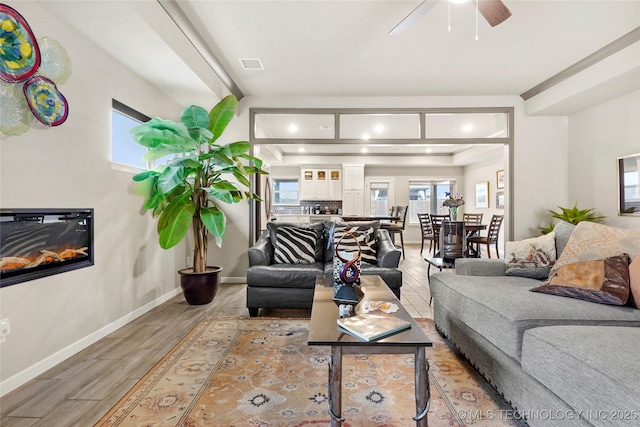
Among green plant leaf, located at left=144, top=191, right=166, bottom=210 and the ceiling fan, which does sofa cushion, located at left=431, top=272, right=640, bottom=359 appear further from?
green plant leaf, located at left=144, top=191, right=166, bottom=210

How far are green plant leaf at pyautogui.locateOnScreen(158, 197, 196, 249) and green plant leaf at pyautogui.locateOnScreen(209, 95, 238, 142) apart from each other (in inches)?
31.4

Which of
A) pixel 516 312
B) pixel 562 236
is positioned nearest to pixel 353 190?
pixel 562 236

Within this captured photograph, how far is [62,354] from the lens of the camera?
2.16m

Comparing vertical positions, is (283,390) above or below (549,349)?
below

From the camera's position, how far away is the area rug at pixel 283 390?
1.53m

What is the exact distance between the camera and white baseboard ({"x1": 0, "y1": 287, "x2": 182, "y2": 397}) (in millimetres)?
1805

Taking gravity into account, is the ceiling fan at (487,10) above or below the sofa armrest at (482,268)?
above

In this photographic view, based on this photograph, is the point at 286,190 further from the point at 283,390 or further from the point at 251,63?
the point at 283,390

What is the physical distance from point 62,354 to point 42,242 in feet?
2.66

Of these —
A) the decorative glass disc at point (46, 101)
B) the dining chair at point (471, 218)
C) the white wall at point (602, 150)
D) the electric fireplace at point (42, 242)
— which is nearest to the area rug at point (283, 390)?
the electric fireplace at point (42, 242)

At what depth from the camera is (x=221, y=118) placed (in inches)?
134

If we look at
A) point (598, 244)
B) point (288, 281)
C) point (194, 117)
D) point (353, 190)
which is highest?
point (194, 117)

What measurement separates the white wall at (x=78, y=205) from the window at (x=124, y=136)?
0.10 metres

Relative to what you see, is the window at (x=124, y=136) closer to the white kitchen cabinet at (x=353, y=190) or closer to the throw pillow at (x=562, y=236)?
the throw pillow at (x=562, y=236)
